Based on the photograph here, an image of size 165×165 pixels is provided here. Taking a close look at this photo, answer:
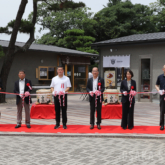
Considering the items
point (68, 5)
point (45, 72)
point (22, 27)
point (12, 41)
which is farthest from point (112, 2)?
point (12, 41)

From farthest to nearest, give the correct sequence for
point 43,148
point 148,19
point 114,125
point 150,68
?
point 148,19, point 150,68, point 114,125, point 43,148

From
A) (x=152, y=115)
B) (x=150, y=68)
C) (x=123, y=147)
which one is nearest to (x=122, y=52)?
(x=150, y=68)

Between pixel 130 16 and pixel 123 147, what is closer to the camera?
pixel 123 147

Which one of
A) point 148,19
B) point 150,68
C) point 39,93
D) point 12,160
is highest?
point 148,19

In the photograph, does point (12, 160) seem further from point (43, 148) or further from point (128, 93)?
point (128, 93)

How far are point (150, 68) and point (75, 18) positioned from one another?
24.2 m

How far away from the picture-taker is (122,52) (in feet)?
53.9

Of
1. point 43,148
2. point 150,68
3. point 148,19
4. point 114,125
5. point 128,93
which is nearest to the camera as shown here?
point 43,148

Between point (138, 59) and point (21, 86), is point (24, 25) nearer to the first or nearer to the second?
point (138, 59)

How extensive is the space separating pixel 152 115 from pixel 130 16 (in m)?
28.8

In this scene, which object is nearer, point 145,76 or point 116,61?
point 145,76

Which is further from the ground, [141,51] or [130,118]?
[141,51]

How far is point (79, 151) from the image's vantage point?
5.39m

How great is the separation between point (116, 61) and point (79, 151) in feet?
37.9
